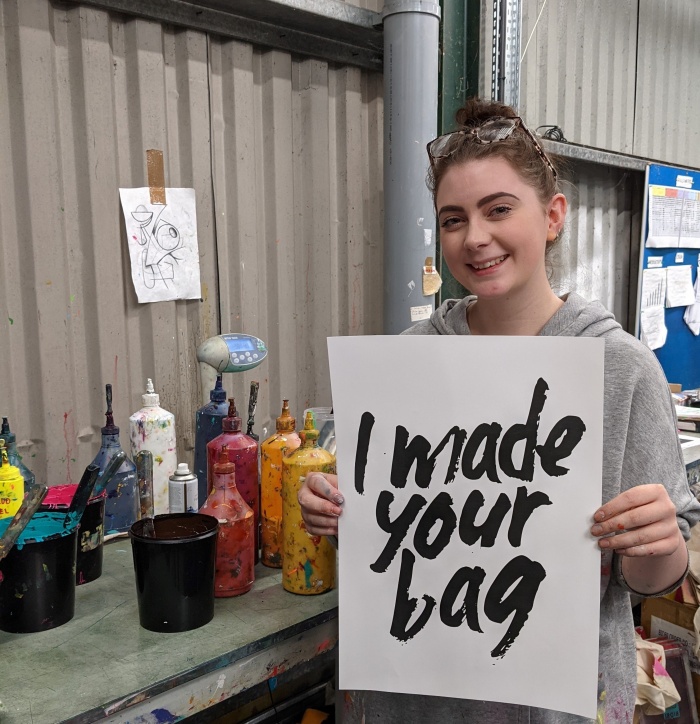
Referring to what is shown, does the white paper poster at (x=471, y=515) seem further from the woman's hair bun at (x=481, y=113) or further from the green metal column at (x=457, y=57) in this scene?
the green metal column at (x=457, y=57)

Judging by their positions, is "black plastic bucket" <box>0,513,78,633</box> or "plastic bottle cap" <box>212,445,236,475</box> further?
"plastic bottle cap" <box>212,445,236,475</box>

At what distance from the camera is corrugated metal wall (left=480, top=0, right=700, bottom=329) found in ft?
10.4

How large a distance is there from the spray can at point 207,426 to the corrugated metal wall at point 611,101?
2215 millimetres

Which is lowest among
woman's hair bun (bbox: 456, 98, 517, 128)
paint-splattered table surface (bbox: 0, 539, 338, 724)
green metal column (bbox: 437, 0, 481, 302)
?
paint-splattered table surface (bbox: 0, 539, 338, 724)

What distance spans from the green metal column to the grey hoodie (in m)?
1.64

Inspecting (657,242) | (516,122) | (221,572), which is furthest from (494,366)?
(657,242)

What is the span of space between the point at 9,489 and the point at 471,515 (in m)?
0.94

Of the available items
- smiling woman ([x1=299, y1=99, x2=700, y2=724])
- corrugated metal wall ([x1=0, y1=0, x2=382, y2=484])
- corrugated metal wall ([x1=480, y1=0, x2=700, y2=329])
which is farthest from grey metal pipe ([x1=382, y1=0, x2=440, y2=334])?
smiling woman ([x1=299, y1=99, x2=700, y2=724])

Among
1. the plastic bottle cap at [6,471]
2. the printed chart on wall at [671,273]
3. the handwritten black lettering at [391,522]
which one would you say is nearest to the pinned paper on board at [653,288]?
the printed chart on wall at [671,273]

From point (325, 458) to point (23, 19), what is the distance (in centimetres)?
147

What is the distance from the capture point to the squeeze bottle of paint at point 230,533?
1268 mm

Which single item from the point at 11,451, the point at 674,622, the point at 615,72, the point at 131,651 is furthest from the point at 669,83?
the point at 131,651

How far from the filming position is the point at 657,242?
384 cm

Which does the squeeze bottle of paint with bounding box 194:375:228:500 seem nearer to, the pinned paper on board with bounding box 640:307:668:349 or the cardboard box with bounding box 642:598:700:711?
the cardboard box with bounding box 642:598:700:711
